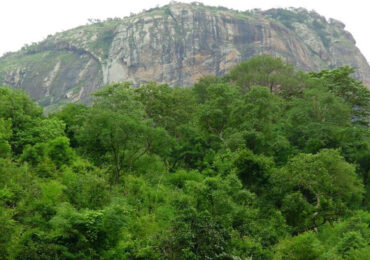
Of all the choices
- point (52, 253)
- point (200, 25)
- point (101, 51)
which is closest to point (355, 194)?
point (52, 253)

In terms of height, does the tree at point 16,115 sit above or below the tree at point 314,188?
above

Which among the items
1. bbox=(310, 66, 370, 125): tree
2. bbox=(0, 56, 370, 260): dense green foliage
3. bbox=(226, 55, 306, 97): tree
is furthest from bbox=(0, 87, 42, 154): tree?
bbox=(310, 66, 370, 125): tree

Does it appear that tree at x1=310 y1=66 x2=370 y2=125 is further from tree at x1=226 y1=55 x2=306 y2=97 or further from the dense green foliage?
tree at x1=226 y1=55 x2=306 y2=97

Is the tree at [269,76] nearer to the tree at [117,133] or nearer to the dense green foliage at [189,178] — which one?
Result: the dense green foliage at [189,178]

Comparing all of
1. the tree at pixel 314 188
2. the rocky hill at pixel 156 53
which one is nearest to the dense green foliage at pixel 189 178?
the tree at pixel 314 188

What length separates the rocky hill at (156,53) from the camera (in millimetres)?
102188

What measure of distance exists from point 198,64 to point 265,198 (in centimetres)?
8313

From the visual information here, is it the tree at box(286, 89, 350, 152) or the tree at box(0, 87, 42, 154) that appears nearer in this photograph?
the tree at box(0, 87, 42, 154)

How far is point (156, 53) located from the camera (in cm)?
10225

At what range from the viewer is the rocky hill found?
335ft

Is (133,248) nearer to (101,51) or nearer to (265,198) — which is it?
(265,198)

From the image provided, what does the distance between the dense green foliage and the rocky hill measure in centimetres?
6462

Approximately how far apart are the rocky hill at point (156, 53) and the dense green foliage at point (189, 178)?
64617 millimetres

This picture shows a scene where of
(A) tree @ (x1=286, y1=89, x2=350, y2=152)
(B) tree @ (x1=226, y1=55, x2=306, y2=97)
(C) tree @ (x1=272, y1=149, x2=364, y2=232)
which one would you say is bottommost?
(C) tree @ (x1=272, y1=149, x2=364, y2=232)
